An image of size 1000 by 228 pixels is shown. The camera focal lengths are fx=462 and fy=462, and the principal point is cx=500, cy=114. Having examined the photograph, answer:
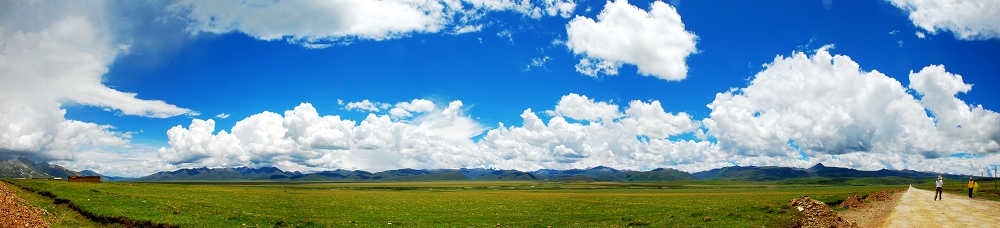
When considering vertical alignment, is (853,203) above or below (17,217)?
below

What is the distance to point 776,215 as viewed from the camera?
33500 millimetres

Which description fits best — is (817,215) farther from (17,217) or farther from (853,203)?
(17,217)

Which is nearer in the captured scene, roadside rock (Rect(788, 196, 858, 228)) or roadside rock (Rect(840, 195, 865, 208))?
roadside rock (Rect(788, 196, 858, 228))

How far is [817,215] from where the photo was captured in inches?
1206

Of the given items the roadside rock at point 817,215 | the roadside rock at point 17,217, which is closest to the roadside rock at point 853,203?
the roadside rock at point 817,215

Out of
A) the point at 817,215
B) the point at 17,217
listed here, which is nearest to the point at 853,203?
the point at 817,215

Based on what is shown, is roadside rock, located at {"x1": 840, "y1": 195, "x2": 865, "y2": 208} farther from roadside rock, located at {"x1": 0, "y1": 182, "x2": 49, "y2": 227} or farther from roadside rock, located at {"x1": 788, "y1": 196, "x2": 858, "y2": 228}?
roadside rock, located at {"x1": 0, "y1": 182, "x2": 49, "y2": 227}

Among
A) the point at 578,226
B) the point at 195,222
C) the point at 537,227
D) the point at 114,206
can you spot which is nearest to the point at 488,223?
the point at 537,227

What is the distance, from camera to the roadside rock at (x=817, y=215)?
90.6 feet

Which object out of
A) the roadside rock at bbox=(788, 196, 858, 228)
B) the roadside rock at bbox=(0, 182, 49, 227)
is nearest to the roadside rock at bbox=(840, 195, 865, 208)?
the roadside rock at bbox=(788, 196, 858, 228)

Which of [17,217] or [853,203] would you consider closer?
[17,217]

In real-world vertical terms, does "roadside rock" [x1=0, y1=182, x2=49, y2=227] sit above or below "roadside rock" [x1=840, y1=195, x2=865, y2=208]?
above

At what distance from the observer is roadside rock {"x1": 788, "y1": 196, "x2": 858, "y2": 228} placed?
27.6 m

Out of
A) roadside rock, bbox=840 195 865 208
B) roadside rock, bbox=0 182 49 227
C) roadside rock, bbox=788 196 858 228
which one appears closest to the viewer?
roadside rock, bbox=0 182 49 227
